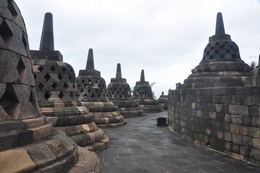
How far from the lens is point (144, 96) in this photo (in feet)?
70.2

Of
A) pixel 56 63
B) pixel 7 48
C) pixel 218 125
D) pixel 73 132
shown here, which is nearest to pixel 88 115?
pixel 73 132

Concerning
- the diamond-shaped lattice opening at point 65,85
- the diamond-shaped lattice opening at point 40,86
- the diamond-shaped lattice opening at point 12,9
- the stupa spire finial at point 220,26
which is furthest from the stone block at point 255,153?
the stupa spire finial at point 220,26

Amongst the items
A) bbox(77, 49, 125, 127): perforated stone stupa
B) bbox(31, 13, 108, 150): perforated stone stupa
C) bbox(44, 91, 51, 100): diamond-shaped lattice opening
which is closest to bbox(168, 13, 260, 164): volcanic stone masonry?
bbox(77, 49, 125, 127): perforated stone stupa

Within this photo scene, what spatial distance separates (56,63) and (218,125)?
4.99 meters

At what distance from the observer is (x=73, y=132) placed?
229 inches

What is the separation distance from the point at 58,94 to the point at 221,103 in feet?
15.3

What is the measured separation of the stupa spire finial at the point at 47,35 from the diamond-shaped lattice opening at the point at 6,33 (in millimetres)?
3967

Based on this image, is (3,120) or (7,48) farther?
(7,48)

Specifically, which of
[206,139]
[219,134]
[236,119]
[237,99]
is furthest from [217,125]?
[237,99]

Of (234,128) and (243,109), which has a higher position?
(243,109)

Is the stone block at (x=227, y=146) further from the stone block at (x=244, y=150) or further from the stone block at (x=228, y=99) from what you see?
the stone block at (x=228, y=99)

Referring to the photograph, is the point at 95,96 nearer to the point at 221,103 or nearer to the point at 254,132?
the point at 221,103

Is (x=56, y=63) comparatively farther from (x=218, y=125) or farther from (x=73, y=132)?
(x=218, y=125)

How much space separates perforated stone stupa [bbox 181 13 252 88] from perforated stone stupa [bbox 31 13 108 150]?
14.4 feet
